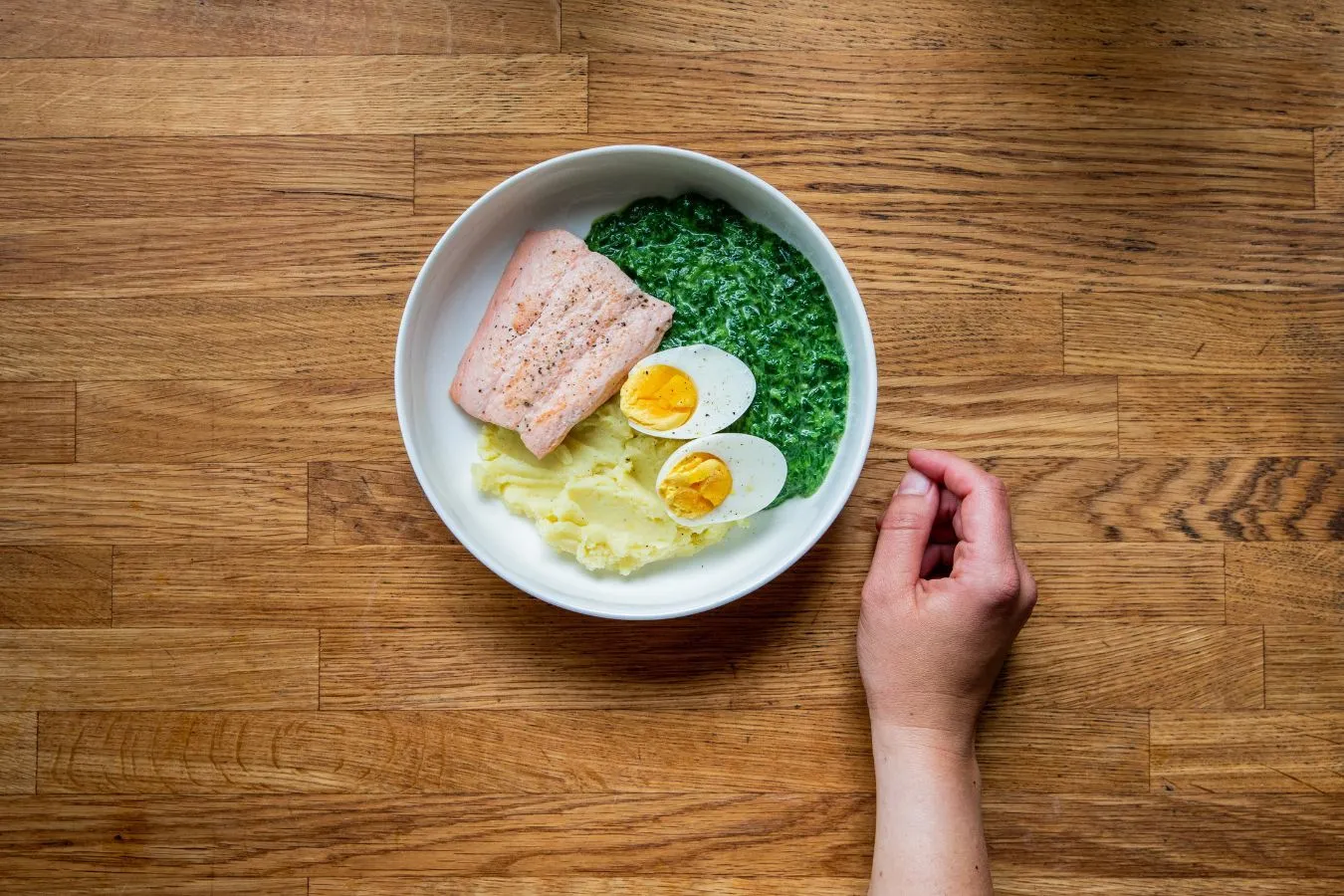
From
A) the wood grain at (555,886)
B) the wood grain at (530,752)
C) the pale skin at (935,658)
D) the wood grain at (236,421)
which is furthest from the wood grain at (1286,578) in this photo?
the wood grain at (236,421)

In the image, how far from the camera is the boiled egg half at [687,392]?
2023 mm

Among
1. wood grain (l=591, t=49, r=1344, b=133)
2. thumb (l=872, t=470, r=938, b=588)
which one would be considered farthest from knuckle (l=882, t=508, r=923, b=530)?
wood grain (l=591, t=49, r=1344, b=133)

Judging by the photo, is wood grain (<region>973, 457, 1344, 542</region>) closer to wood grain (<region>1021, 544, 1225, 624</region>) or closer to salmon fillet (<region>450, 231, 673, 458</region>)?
wood grain (<region>1021, 544, 1225, 624</region>)

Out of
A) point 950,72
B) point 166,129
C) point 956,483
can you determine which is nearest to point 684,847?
point 956,483

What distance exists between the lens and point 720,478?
2023mm

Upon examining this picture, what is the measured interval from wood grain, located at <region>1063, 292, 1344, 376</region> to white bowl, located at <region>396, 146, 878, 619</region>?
0.61 m

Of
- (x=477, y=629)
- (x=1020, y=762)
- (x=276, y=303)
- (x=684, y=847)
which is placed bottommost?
(x=684, y=847)

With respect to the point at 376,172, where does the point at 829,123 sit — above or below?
above

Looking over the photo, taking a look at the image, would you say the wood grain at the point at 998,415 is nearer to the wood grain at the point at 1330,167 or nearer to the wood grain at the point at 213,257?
the wood grain at the point at 1330,167

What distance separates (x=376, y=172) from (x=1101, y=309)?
1723 mm

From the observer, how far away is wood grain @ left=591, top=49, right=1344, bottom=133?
7.09 ft

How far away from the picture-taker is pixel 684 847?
7.32 feet

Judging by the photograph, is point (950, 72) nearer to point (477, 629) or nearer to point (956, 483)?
point (956, 483)

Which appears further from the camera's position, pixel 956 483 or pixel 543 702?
pixel 543 702
